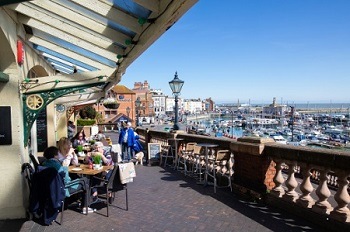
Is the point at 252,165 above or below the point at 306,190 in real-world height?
above

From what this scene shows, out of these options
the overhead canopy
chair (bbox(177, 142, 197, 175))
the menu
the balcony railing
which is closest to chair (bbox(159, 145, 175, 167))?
chair (bbox(177, 142, 197, 175))

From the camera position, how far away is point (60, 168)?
484cm

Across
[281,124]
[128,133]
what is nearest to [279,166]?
[128,133]

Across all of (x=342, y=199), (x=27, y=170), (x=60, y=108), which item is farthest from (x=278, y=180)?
(x=60, y=108)

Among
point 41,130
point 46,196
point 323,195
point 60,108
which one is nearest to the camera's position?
point 46,196

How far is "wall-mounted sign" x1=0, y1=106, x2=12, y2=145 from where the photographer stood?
4.79 m

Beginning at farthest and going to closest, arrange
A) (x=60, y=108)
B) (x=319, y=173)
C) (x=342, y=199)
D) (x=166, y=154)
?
(x=60, y=108), (x=166, y=154), (x=319, y=173), (x=342, y=199)

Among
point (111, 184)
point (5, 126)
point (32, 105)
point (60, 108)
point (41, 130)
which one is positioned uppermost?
point (32, 105)

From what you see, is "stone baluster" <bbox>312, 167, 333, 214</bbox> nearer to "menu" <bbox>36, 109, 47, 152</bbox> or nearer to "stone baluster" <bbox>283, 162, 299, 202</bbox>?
"stone baluster" <bbox>283, 162, 299, 202</bbox>

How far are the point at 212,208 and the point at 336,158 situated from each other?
2397 millimetres

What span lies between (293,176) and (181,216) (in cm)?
217

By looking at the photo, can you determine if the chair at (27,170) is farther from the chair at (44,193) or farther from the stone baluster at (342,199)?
the stone baluster at (342,199)

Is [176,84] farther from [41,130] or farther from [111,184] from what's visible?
→ [111,184]

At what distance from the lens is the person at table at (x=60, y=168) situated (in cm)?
479
